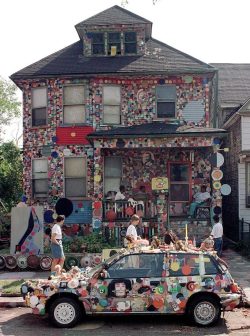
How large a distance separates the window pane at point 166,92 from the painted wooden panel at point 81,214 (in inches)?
202

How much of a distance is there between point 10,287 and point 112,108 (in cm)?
990

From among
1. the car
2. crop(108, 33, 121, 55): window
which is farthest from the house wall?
the car

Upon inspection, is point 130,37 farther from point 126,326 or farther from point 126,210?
point 126,326

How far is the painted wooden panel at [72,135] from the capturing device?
20.0m

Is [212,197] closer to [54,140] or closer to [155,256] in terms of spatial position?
[54,140]

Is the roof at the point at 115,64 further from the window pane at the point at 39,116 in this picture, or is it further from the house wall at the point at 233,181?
the house wall at the point at 233,181

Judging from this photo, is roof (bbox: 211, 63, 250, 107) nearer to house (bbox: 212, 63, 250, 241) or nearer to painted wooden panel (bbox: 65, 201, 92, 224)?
house (bbox: 212, 63, 250, 241)

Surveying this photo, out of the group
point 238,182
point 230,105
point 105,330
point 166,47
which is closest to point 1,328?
point 105,330

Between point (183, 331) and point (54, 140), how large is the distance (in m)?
12.9

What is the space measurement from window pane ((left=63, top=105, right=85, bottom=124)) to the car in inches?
468

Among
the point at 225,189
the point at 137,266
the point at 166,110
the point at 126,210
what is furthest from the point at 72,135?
the point at 137,266

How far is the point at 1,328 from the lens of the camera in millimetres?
8859

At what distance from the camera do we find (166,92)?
20109 mm

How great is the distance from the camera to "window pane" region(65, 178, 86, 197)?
20.2 m
